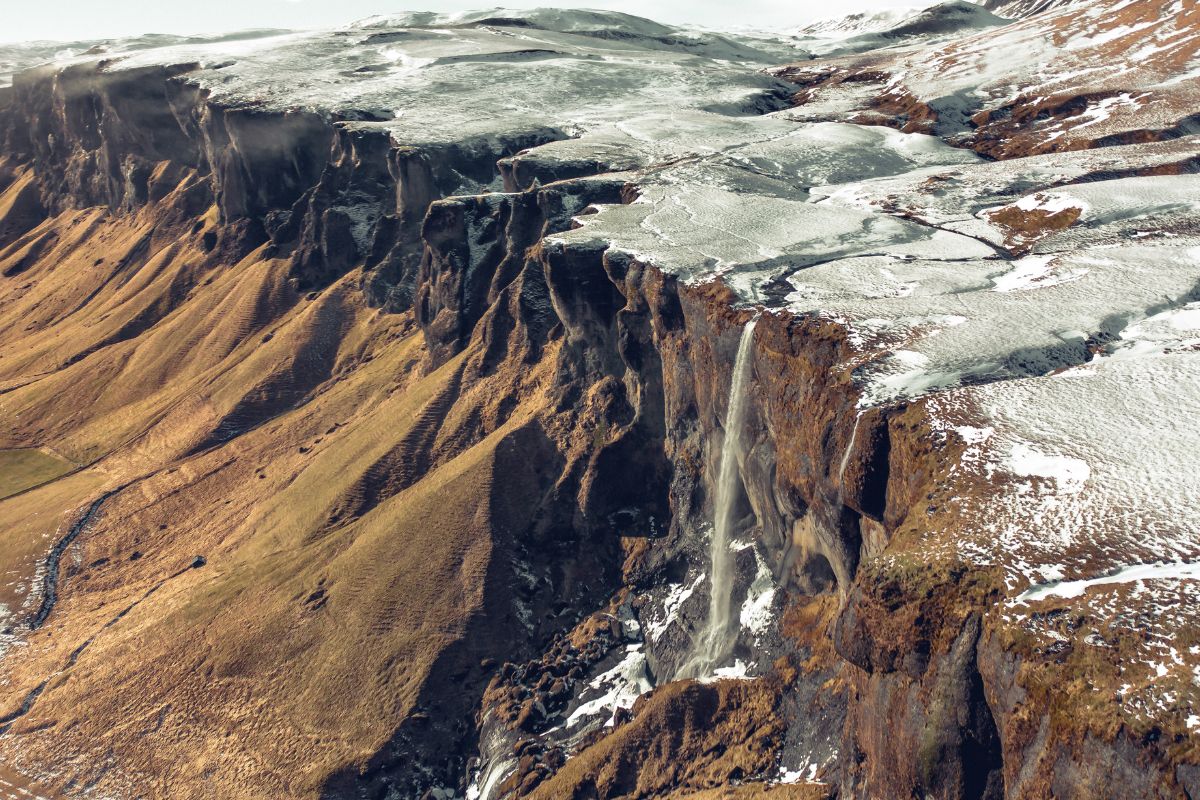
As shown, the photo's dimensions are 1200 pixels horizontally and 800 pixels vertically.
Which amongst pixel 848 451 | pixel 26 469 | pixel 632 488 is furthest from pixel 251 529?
pixel 848 451

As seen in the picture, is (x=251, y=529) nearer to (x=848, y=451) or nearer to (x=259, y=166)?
(x=848, y=451)

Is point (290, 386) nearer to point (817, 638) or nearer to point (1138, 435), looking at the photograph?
point (817, 638)

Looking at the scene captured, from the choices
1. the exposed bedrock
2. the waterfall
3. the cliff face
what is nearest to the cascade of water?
the cliff face

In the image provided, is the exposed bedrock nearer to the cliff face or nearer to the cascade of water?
the cliff face

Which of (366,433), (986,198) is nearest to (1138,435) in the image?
(986,198)

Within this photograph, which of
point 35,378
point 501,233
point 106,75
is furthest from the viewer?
point 106,75
